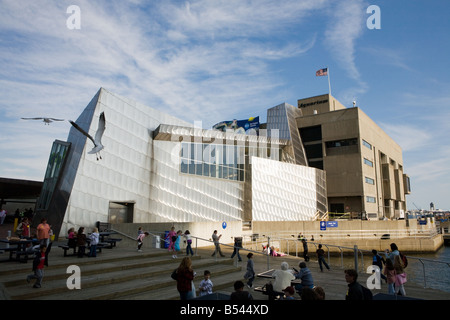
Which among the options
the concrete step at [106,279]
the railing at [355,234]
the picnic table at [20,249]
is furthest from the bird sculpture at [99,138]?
the railing at [355,234]

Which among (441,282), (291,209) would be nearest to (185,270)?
(441,282)

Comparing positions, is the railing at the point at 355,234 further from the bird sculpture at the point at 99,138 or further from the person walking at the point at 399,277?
the person walking at the point at 399,277

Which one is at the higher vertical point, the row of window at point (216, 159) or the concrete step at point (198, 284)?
the row of window at point (216, 159)

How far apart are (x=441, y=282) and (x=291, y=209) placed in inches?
693

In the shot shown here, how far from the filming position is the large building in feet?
68.8

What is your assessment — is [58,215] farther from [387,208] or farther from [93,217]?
[387,208]

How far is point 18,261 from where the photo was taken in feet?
36.5

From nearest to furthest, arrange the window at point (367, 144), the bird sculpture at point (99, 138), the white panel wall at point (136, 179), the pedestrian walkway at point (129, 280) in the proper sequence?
1. the pedestrian walkway at point (129, 280)
2. the white panel wall at point (136, 179)
3. the bird sculpture at point (99, 138)
4. the window at point (367, 144)

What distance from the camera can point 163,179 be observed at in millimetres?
25672

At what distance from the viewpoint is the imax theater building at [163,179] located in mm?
20734

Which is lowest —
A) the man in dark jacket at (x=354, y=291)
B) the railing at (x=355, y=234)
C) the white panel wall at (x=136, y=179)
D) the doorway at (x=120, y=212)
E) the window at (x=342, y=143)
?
the railing at (x=355, y=234)

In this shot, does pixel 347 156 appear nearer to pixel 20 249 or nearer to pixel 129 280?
pixel 129 280

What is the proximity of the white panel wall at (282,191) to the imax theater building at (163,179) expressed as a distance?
11 centimetres

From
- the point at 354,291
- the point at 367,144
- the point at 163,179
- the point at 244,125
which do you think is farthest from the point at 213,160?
the point at 367,144
